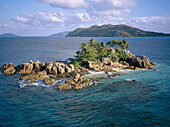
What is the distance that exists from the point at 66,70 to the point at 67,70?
0.56 metres

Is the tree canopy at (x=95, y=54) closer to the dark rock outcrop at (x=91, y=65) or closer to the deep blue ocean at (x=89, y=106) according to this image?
the dark rock outcrop at (x=91, y=65)

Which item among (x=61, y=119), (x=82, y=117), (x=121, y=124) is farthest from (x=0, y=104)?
(x=121, y=124)

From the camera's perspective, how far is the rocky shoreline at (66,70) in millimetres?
44856

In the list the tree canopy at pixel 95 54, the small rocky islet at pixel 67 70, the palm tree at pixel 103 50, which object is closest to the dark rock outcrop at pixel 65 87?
the small rocky islet at pixel 67 70

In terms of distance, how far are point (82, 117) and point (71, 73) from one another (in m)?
32.2

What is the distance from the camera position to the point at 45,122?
2436 cm

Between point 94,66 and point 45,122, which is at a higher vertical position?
point 94,66

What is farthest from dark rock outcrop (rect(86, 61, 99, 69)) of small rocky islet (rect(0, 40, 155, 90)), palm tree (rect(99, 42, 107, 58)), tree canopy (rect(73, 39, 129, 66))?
palm tree (rect(99, 42, 107, 58))

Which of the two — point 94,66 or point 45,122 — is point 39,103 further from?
point 94,66

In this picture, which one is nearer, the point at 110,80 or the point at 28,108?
the point at 28,108

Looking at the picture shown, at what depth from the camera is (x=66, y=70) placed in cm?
5869

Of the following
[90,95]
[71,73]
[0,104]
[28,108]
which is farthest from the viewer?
[71,73]

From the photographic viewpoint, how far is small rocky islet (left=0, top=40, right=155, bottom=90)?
44906 mm

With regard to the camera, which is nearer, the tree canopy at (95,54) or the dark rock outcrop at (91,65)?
the dark rock outcrop at (91,65)
